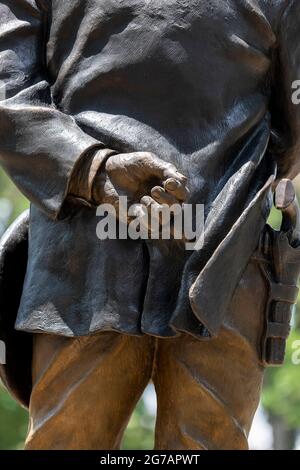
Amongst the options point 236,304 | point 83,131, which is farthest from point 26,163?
point 236,304

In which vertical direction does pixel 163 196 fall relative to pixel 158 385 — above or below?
above

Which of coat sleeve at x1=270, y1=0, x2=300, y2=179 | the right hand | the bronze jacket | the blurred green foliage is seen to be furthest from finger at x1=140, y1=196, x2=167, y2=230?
the blurred green foliage

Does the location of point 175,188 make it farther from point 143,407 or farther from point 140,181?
point 143,407

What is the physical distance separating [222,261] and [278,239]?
31cm

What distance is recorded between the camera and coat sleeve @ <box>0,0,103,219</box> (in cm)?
384

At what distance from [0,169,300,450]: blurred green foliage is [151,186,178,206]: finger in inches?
425

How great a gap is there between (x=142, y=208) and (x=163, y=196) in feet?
0.31

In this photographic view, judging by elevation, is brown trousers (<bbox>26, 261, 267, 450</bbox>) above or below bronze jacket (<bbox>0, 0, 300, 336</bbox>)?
below

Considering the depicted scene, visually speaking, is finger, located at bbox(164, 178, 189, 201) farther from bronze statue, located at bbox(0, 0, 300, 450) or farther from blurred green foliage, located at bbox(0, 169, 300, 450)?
blurred green foliage, located at bbox(0, 169, 300, 450)

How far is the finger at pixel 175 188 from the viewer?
11.9 ft

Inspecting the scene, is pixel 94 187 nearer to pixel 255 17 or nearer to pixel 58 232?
pixel 58 232

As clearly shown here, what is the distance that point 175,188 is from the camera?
364cm

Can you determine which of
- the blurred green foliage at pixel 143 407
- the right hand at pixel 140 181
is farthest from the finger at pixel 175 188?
the blurred green foliage at pixel 143 407

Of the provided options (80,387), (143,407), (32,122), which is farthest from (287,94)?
(143,407)
